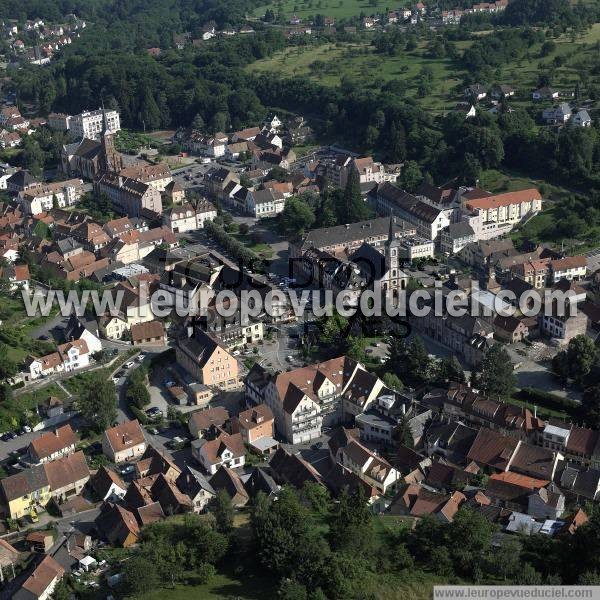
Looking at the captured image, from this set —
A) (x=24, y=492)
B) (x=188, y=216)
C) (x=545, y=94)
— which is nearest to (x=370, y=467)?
(x=24, y=492)

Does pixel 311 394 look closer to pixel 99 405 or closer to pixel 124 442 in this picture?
pixel 124 442

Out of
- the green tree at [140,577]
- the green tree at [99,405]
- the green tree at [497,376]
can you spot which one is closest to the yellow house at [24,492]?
the green tree at [99,405]

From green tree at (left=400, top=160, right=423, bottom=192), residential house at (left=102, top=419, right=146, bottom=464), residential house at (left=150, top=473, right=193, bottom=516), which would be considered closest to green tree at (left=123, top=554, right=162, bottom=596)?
residential house at (left=150, top=473, right=193, bottom=516)

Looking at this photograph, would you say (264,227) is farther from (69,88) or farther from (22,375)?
(69,88)

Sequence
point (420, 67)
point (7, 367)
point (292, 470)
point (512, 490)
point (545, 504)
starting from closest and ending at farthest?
point (545, 504) < point (512, 490) < point (292, 470) < point (7, 367) < point (420, 67)

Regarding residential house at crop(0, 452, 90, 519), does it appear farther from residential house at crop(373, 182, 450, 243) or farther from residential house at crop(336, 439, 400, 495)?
residential house at crop(373, 182, 450, 243)

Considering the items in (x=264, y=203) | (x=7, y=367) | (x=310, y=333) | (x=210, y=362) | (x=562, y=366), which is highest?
(x=7, y=367)
